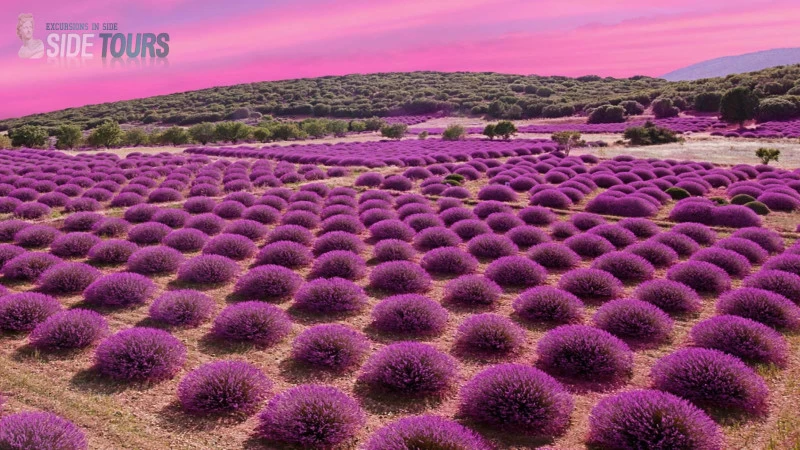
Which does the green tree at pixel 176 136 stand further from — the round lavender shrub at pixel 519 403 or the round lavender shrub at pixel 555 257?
the round lavender shrub at pixel 519 403

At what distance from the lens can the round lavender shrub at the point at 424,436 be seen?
162 inches

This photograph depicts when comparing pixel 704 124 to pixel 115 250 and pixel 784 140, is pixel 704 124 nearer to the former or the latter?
pixel 784 140

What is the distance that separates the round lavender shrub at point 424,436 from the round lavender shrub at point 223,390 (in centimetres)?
154

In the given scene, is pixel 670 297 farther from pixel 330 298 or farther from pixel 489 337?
pixel 330 298

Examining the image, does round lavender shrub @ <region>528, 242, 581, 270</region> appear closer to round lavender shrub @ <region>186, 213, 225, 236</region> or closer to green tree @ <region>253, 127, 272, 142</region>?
round lavender shrub @ <region>186, 213, 225, 236</region>

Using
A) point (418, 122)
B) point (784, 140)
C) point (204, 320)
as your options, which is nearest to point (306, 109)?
point (418, 122)

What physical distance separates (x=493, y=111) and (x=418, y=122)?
13.7 m

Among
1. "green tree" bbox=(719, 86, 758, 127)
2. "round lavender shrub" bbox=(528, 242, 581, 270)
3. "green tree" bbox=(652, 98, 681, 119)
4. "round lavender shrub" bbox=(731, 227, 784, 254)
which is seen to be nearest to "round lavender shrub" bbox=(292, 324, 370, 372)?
"round lavender shrub" bbox=(528, 242, 581, 270)

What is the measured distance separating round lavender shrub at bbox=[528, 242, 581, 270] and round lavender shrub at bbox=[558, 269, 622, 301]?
1400mm

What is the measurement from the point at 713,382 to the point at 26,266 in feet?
36.6

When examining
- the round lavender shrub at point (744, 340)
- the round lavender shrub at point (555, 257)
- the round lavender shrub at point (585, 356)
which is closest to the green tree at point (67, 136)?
the round lavender shrub at point (555, 257)

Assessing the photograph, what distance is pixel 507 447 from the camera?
4.63 m

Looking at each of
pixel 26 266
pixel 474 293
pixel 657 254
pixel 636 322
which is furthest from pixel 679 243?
pixel 26 266

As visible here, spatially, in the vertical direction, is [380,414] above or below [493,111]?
below
